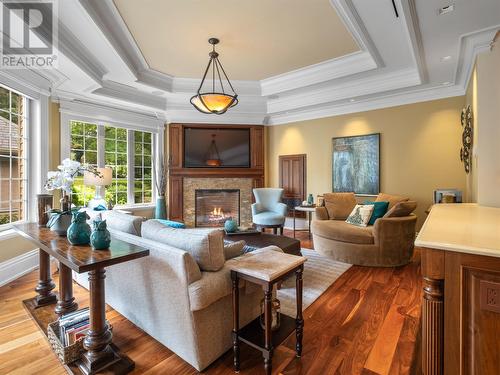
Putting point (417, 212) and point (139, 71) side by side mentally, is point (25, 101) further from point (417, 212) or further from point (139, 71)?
point (417, 212)

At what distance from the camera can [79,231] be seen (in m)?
1.93

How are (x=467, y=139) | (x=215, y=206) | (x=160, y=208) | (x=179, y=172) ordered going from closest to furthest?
(x=467, y=139) < (x=160, y=208) < (x=179, y=172) < (x=215, y=206)

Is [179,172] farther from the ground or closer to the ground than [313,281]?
farther from the ground

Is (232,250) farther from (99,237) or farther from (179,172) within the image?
(179,172)

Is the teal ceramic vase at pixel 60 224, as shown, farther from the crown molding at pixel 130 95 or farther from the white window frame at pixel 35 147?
the crown molding at pixel 130 95

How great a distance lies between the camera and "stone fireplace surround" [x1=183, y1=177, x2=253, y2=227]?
20.2ft

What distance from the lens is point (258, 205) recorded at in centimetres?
557

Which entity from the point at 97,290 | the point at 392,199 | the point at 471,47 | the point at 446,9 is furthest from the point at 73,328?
the point at 471,47

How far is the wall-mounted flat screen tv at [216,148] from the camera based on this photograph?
20.1 feet

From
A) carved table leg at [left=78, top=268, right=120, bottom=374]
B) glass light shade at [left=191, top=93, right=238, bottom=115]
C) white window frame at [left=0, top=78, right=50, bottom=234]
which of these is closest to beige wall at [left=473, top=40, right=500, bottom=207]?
glass light shade at [left=191, top=93, right=238, bottom=115]

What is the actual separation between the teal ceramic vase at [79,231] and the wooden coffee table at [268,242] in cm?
161

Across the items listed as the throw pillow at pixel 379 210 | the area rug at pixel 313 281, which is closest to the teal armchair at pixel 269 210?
the area rug at pixel 313 281

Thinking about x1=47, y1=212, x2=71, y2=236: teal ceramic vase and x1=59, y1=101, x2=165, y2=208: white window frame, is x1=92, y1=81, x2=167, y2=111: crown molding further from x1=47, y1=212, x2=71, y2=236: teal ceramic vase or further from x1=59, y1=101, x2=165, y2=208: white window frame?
x1=47, y1=212, x2=71, y2=236: teal ceramic vase

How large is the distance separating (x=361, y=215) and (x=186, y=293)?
3357 millimetres
